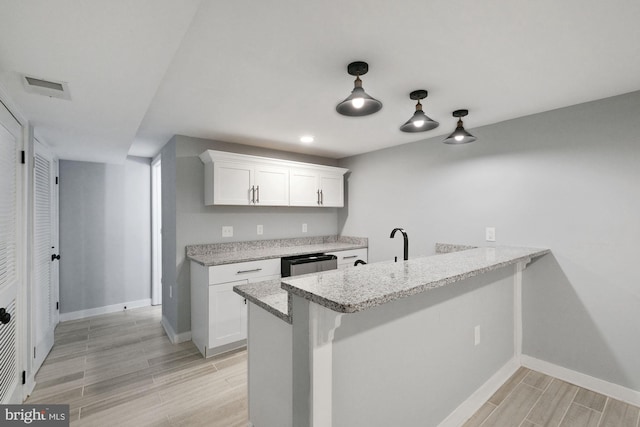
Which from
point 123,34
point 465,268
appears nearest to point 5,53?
point 123,34

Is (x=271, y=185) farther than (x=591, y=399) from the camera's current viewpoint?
Yes

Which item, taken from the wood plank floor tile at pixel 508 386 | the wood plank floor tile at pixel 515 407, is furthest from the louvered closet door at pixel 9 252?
the wood plank floor tile at pixel 508 386

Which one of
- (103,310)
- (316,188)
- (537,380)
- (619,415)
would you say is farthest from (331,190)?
(103,310)

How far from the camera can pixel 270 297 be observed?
1.57 m

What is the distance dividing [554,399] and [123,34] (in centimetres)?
345

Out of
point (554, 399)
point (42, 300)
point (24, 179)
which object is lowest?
point (554, 399)

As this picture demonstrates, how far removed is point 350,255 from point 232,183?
1.76 metres

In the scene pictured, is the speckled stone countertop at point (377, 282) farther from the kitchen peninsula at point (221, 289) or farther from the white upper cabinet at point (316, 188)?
the white upper cabinet at point (316, 188)

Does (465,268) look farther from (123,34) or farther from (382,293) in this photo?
(123,34)

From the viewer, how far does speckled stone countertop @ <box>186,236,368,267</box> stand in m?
2.98

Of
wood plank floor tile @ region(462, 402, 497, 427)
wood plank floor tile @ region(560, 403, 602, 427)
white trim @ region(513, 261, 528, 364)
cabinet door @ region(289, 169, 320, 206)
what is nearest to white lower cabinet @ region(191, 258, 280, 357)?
cabinet door @ region(289, 169, 320, 206)

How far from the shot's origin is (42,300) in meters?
2.78

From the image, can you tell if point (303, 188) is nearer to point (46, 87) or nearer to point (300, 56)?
point (300, 56)

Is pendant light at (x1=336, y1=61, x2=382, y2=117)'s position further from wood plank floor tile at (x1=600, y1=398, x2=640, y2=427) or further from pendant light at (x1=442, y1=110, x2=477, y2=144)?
wood plank floor tile at (x1=600, y1=398, x2=640, y2=427)
